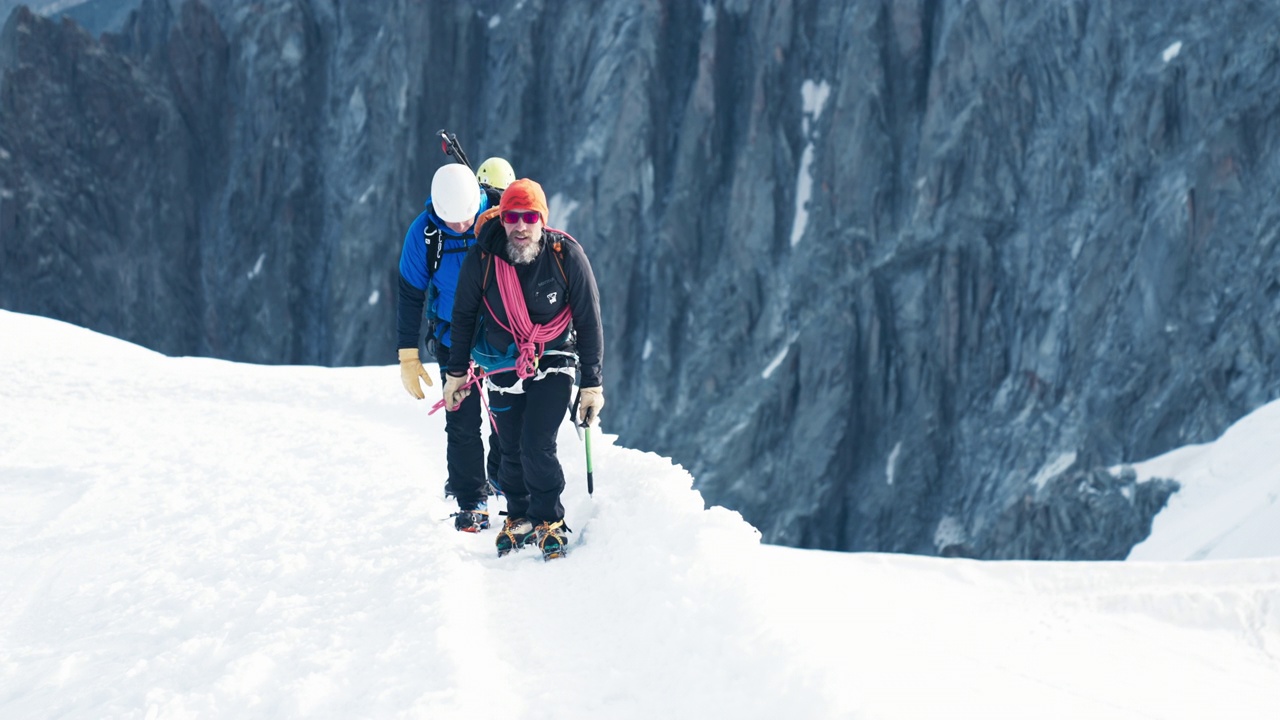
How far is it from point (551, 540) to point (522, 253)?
188 centimetres

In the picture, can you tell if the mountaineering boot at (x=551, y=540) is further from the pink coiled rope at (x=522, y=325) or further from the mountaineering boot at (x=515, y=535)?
the pink coiled rope at (x=522, y=325)

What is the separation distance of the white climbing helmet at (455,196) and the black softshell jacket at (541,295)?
3.43 feet

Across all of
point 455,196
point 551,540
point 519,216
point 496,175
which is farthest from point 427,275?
point 551,540

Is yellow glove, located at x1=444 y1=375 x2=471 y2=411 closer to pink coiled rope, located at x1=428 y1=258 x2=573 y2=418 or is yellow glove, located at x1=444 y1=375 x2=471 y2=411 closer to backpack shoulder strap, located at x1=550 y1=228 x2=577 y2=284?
pink coiled rope, located at x1=428 y1=258 x2=573 y2=418

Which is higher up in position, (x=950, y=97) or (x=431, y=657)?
(x=950, y=97)

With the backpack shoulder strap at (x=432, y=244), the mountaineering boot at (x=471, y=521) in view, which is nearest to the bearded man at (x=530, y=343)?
the mountaineering boot at (x=471, y=521)

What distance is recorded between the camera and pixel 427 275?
25.6ft

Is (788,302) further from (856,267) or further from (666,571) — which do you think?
(666,571)

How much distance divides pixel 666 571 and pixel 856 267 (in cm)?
4606

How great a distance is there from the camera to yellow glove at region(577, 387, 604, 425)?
22.1 feet

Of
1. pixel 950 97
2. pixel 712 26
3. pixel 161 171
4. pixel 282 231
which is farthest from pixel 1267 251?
pixel 161 171

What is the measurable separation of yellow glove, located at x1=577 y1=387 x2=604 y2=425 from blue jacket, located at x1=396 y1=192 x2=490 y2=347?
151cm

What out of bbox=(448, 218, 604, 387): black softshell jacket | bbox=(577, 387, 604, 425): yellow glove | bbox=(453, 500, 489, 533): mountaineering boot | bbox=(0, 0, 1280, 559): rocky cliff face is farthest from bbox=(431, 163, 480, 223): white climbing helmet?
bbox=(0, 0, 1280, 559): rocky cliff face

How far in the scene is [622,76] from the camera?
189ft
